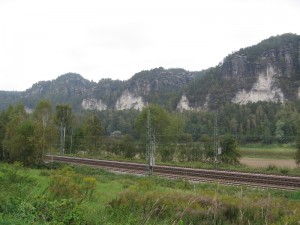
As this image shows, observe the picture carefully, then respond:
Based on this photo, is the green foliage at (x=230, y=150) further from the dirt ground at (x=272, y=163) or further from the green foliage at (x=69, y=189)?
the green foliage at (x=69, y=189)

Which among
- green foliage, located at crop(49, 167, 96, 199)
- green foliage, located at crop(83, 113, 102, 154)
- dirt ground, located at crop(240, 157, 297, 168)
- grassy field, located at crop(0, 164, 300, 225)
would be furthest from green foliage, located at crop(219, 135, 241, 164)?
green foliage, located at crop(49, 167, 96, 199)

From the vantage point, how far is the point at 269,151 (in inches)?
2926

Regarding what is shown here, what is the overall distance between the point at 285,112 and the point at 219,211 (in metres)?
98.8

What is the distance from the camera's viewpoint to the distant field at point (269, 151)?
65.8m

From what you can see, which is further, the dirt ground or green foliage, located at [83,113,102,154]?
green foliage, located at [83,113,102,154]

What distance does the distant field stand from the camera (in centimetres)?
6576

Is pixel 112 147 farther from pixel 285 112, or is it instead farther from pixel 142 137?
pixel 285 112

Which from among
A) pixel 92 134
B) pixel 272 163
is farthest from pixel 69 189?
pixel 92 134

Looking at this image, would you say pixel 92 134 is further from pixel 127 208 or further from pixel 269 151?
pixel 127 208

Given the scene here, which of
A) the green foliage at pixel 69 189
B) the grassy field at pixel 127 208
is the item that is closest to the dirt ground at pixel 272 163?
the grassy field at pixel 127 208

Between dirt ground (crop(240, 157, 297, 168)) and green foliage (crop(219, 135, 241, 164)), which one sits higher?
green foliage (crop(219, 135, 241, 164))

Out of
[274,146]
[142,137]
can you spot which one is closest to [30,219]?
[142,137]

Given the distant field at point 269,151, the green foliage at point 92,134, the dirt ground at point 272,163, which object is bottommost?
the dirt ground at point 272,163

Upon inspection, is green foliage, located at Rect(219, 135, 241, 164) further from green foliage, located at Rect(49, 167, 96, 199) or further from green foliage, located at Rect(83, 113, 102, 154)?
green foliage, located at Rect(49, 167, 96, 199)
